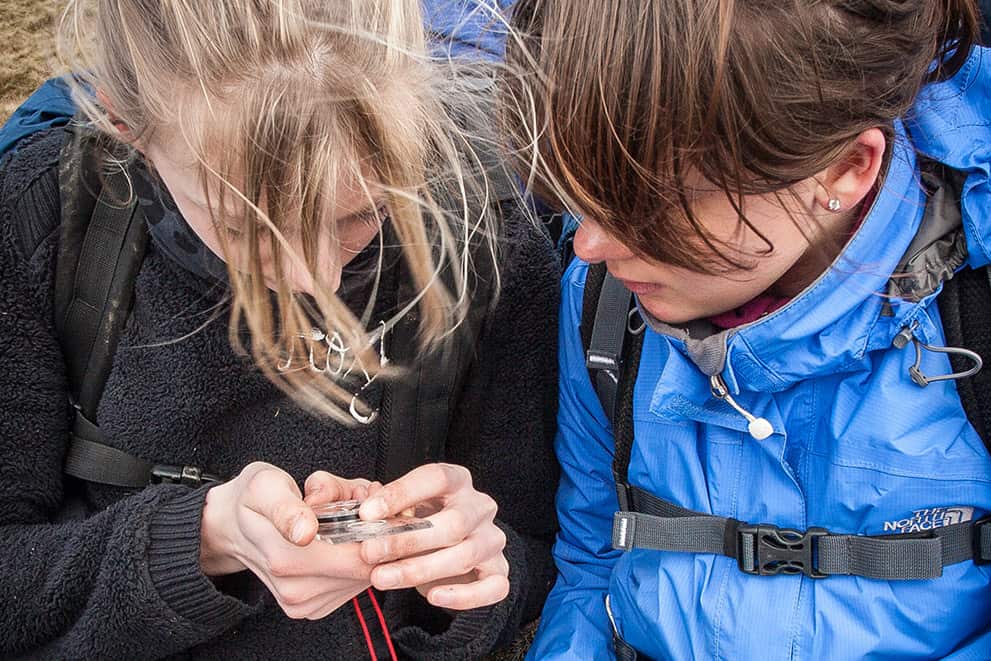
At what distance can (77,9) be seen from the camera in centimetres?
146

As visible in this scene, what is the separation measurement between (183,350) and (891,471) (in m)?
1.21

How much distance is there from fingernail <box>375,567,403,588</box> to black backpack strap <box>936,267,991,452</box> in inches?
35.3

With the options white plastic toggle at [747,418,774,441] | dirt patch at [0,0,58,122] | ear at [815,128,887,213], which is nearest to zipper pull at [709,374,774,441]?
white plastic toggle at [747,418,774,441]

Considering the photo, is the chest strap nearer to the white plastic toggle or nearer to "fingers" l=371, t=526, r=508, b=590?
the white plastic toggle

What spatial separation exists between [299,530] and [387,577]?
0.55 feet

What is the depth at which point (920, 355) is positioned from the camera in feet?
4.60

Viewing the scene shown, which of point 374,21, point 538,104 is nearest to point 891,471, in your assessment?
point 538,104

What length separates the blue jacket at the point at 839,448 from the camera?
1.42 m

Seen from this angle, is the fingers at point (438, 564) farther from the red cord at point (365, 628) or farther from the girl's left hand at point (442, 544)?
the red cord at point (365, 628)

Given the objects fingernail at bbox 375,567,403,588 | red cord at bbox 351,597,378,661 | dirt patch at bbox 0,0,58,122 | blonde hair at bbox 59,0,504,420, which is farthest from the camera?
dirt patch at bbox 0,0,58,122

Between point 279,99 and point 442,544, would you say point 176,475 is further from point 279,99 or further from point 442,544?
point 279,99

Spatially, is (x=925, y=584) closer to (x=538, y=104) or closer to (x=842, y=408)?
(x=842, y=408)

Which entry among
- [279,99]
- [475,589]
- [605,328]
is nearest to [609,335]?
[605,328]

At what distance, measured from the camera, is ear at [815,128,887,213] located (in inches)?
53.5
